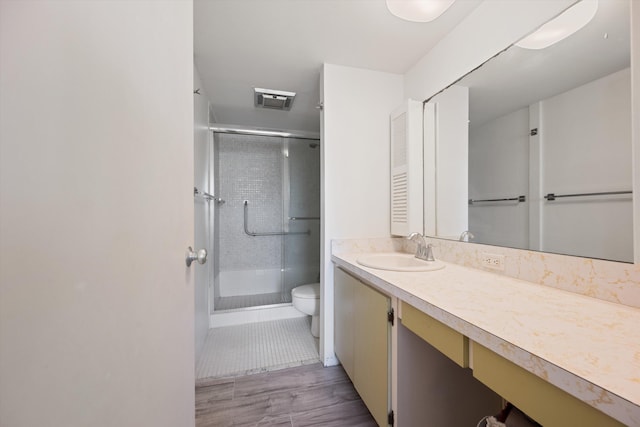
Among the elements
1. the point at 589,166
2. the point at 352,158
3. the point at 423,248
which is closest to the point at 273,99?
the point at 352,158

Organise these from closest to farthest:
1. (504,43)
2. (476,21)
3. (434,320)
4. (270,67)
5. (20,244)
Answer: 1. (20,244)
2. (434,320)
3. (504,43)
4. (476,21)
5. (270,67)

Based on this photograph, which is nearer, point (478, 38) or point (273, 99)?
point (478, 38)

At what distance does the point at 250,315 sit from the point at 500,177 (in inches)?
93.7

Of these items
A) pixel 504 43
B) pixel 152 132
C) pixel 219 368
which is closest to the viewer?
pixel 152 132

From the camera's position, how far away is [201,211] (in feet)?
6.81

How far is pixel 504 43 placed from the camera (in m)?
1.18

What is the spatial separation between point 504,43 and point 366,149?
3.09 ft

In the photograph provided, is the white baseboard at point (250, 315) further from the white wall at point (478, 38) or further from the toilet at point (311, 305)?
the white wall at point (478, 38)

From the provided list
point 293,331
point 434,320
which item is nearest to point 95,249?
point 434,320

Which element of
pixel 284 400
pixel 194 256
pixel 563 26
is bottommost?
pixel 284 400

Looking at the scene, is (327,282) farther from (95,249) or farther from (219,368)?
(95,249)

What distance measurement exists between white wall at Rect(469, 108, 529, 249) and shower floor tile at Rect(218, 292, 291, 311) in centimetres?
219

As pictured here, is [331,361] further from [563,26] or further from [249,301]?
[563,26]

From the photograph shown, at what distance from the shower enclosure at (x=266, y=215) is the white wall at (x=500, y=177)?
2085 millimetres
